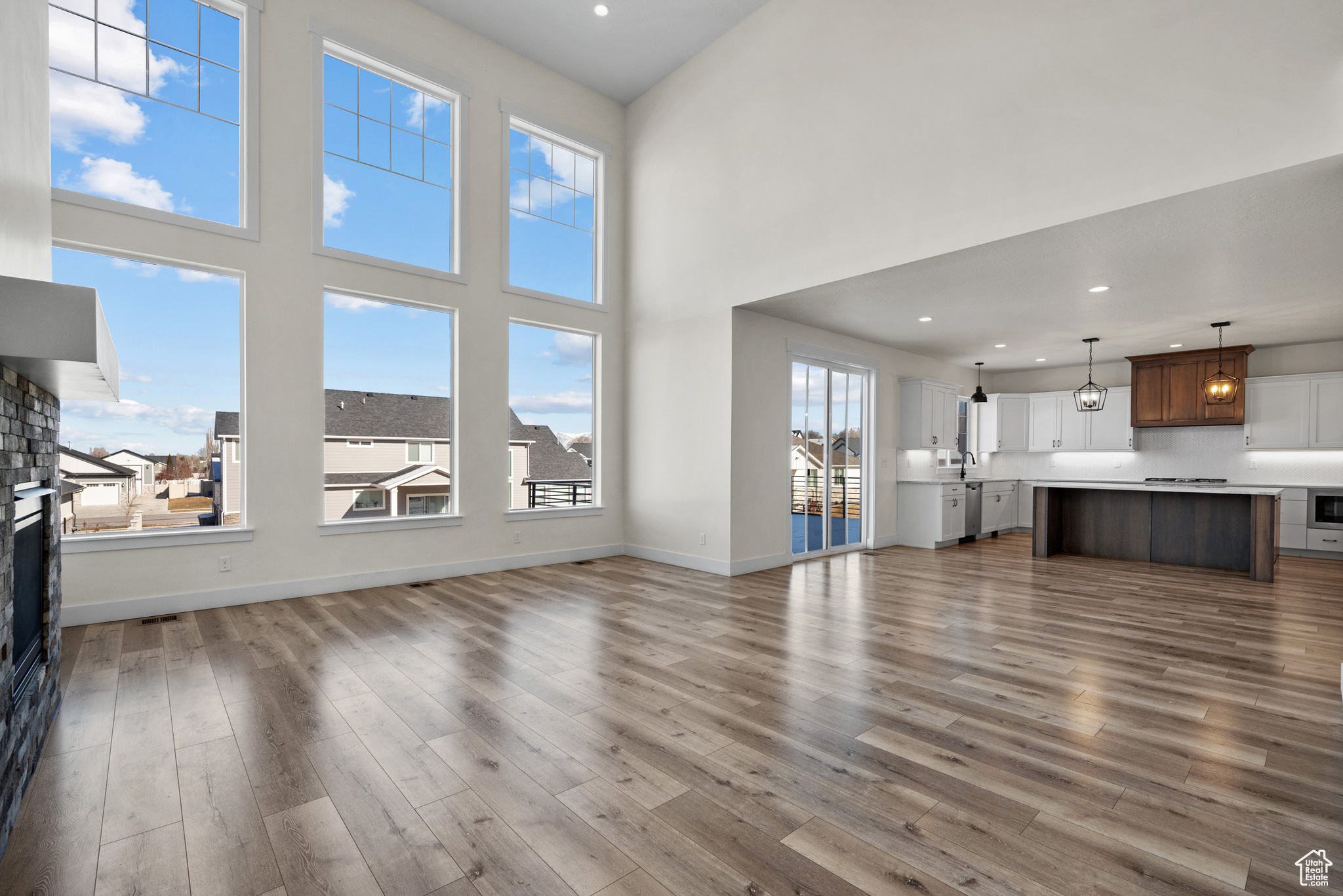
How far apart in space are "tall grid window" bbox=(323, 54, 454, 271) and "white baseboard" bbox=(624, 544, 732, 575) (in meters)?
3.54

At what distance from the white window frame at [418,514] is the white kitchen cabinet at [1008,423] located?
8499 mm

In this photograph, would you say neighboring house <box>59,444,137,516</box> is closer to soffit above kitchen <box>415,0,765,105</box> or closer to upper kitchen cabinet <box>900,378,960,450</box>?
soffit above kitchen <box>415,0,765,105</box>

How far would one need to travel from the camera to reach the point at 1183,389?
834 centimetres

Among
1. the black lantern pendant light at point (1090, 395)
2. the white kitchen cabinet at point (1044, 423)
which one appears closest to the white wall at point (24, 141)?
the black lantern pendant light at point (1090, 395)

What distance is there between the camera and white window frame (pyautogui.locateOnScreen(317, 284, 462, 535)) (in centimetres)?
516

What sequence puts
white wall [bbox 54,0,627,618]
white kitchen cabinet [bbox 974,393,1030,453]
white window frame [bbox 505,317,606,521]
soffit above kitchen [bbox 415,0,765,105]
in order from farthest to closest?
1. white kitchen cabinet [bbox 974,393,1030,453]
2. white window frame [bbox 505,317,606,521]
3. soffit above kitchen [bbox 415,0,765,105]
4. white wall [bbox 54,0,627,618]

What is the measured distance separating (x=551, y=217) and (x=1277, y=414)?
30.3 feet

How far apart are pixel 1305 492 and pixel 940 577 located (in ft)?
17.1

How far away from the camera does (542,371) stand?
661cm

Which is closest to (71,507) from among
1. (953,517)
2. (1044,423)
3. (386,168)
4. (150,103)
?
(150,103)

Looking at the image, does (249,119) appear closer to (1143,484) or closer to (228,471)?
(228,471)

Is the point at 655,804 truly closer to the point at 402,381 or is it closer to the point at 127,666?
the point at 127,666

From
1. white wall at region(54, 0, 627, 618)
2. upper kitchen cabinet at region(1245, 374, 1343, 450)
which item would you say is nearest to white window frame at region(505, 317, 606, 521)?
white wall at region(54, 0, 627, 618)

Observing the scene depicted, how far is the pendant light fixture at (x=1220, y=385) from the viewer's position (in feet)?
24.4
